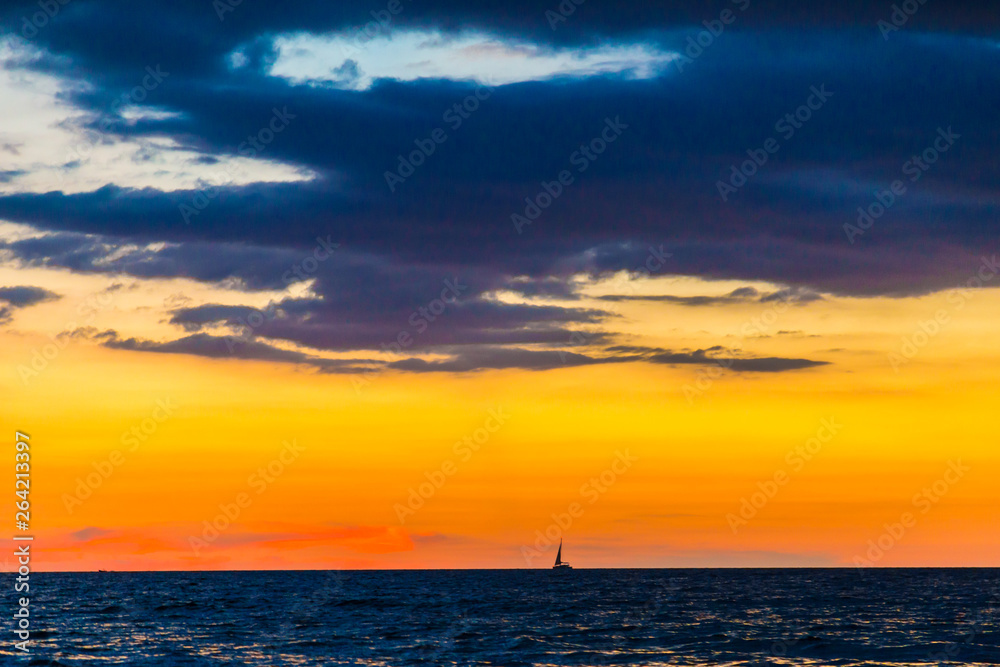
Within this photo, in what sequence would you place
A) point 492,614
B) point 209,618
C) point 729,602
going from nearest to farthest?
point 209,618 → point 492,614 → point 729,602

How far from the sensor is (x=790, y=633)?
2778 inches

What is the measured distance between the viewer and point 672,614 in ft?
302

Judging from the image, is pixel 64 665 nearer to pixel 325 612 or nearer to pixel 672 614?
pixel 325 612

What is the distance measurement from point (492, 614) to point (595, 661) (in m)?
40.6

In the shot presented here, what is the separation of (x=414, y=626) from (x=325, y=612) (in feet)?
72.2

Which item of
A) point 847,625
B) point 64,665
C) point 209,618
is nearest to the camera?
point 64,665

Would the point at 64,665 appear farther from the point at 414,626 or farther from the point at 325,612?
the point at 325,612

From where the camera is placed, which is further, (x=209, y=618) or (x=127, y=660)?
(x=209, y=618)

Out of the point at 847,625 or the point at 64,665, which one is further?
the point at 847,625

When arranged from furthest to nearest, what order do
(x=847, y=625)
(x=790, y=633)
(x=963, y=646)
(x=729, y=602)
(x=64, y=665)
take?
(x=729, y=602)
(x=847, y=625)
(x=790, y=633)
(x=963, y=646)
(x=64, y=665)

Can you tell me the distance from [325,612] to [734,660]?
53.5 meters

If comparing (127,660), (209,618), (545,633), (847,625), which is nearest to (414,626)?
(545,633)

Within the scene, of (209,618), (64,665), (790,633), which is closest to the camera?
(64,665)

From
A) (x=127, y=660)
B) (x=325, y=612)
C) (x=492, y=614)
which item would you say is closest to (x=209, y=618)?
(x=325, y=612)
